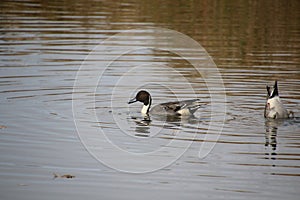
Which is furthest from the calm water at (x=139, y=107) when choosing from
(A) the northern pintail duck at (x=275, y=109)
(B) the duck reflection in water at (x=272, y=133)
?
(A) the northern pintail duck at (x=275, y=109)

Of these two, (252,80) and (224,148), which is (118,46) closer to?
(252,80)

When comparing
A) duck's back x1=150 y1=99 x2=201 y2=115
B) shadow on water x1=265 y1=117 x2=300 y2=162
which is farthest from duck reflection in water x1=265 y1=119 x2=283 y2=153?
duck's back x1=150 y1=99 x2=201 y2=115

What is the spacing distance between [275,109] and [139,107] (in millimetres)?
2983

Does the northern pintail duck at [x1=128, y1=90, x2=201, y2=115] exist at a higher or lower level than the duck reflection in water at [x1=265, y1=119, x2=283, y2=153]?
higher

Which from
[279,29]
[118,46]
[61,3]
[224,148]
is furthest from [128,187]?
[61,3]

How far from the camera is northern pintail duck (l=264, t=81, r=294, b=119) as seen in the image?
37.6 ft

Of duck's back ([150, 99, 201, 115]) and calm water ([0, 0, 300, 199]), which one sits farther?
duck's back ([150, 99, 201, 115])

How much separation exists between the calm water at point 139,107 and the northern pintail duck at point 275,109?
0.16 metres

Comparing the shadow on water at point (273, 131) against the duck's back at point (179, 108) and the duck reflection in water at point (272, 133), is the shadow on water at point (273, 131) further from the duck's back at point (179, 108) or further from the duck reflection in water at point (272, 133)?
the duck's back at point (179, 108)

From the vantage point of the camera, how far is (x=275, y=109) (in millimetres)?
Answer: 11445

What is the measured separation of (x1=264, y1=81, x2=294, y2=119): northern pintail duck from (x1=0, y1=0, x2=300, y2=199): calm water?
0.16 meters

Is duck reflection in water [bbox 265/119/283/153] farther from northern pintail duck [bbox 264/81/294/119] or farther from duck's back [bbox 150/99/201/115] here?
duck's back [bbox 150/99/201/115]

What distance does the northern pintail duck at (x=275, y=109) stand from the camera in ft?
37.6

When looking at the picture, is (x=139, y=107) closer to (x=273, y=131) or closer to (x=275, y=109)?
(x=275, y=109)
